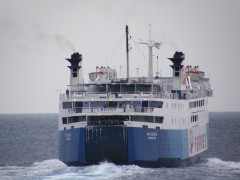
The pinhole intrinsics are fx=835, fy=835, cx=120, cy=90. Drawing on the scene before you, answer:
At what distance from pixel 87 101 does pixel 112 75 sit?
9.88 m

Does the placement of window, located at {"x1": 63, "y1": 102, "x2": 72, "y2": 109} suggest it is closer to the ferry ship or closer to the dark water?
the ferry ship

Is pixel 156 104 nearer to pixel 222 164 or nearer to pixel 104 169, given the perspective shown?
pixel 104 169

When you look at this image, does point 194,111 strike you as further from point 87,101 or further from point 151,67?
point 87,101

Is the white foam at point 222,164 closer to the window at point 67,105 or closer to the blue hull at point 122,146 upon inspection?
the blue hull at point 122,146

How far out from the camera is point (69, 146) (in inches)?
3091

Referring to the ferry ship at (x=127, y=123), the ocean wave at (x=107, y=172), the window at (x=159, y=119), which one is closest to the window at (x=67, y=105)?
the ferry ship at (x=127, y=123)

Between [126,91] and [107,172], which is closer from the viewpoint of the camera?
[107,172]

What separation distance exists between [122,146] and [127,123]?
2137mm

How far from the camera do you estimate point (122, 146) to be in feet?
248

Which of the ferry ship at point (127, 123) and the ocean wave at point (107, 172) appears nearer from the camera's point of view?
the ocean wave at point (107, 172)

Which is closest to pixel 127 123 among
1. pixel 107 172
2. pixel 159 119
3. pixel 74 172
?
pixel 159 119

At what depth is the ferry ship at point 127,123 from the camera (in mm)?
75750

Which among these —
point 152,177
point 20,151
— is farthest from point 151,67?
point 20,151

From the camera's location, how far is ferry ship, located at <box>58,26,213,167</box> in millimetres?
75750
